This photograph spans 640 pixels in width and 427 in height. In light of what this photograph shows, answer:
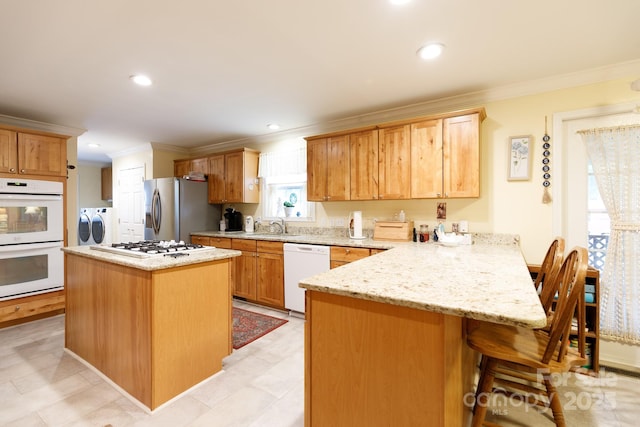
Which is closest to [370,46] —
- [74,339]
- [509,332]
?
[509,332]

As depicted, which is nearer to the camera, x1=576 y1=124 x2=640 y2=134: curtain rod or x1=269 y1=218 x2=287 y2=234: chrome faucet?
x1=576 y1=124 x2=640 y2=134: curtain rod

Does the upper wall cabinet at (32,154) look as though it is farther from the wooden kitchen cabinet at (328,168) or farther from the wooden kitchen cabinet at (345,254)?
the wooden kitchen cabinet at (345,254)

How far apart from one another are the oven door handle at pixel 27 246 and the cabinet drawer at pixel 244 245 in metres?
1.97

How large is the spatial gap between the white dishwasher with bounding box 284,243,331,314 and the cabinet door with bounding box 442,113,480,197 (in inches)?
56.1

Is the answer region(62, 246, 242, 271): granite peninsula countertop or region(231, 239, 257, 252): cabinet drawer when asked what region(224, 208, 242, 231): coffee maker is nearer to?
region(231, 239, 257, 252): cabinet drawer

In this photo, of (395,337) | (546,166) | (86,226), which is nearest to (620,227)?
(546,166)

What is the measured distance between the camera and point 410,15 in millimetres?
1732

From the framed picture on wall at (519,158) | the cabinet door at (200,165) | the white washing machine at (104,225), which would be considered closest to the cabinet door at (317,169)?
the framed picture on wall at (519,158)

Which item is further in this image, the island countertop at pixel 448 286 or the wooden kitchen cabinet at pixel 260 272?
the wooden kitchen cabinet at pixel 260 272

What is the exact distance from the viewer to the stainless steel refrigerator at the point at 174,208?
429 centimetres

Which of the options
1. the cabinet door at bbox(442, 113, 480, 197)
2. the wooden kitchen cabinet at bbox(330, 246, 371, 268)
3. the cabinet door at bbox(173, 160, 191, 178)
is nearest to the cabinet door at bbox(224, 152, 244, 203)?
the cabinet door at bbox(173, 160, 191, 178)

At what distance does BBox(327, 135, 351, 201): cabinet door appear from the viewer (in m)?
3.40

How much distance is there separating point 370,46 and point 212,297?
2.13 meters

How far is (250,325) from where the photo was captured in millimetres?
3154
